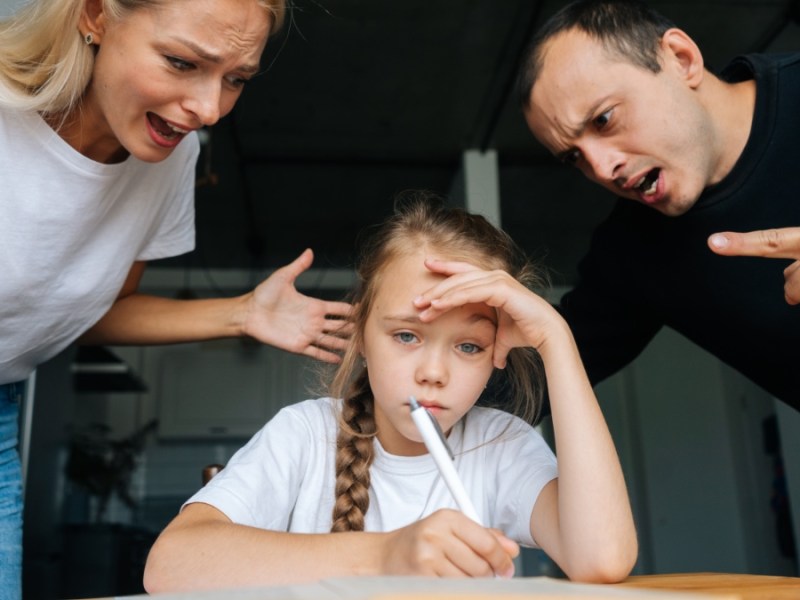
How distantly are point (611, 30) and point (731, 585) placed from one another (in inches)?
35.7

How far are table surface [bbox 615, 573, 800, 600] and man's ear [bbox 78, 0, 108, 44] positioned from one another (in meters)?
0.98

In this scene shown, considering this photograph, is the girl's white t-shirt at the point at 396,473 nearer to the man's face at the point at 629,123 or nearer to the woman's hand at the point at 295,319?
the woman's hand at the point at 295,319

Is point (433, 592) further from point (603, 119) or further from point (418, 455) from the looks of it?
point (603, 119)

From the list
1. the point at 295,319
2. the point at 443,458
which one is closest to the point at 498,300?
the point at 443,458

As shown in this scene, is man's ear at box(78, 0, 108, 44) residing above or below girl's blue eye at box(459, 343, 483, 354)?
above

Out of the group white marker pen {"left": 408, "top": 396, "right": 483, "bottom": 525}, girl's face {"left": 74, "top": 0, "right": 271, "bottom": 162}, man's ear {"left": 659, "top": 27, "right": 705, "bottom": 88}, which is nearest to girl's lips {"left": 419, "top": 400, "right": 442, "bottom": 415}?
white marker pen {"left": 408, "top": 396, "right": 483, "bottom": 525}

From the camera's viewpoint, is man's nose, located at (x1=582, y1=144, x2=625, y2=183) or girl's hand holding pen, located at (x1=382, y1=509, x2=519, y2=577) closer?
girl's hand holding pen, located at (x1=382, y1=509, x2=519, y2=577)

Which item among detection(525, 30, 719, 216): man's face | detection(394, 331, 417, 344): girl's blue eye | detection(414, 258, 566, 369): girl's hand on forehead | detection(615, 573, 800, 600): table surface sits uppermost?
detection(525, 30, 719, 216): man's face

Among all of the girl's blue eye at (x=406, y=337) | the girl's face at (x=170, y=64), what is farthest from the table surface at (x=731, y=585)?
the girl's face at (x=170, y=64)

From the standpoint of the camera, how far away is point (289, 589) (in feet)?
1.66

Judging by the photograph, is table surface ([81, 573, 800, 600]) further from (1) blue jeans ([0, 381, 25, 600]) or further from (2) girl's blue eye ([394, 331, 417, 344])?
(1) blue jeans ([0, 381, 25, 600])

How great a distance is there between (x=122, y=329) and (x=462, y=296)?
2.49 feet

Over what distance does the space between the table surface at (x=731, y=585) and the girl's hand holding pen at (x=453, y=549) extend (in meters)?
0.15

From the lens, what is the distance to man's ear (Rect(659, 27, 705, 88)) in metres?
1.30
